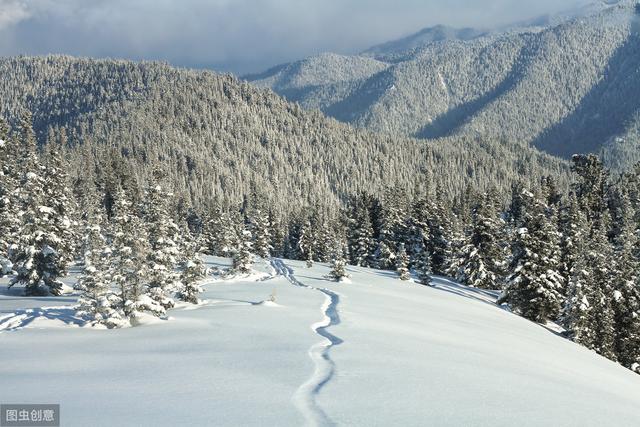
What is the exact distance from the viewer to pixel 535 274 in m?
38.5

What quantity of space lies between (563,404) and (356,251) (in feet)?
216

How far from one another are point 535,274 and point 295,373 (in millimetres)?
33794

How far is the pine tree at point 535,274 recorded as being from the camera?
37.9m

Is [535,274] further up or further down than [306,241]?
further down

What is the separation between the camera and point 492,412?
781cm

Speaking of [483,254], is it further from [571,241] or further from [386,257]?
[386,257]

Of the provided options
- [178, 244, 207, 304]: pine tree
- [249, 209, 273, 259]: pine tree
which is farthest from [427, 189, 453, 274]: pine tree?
[178, 244, 207, 304]: pine tree

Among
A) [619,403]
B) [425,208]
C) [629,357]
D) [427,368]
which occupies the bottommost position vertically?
[629,357]

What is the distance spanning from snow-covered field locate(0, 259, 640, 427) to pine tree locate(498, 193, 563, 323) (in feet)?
66.8

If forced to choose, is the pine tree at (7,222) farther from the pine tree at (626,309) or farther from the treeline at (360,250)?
the pine tree at (626,309)

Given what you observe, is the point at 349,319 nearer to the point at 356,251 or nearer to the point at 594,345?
the point at 594,345

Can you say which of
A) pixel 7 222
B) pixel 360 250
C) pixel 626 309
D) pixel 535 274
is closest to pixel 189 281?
pixel 7 222

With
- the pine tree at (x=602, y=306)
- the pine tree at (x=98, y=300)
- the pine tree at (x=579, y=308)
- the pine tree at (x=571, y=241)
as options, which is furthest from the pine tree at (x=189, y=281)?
the pine tree at (x=571, y=241)

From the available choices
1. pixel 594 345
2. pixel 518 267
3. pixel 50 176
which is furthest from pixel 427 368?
pixel 50 176
